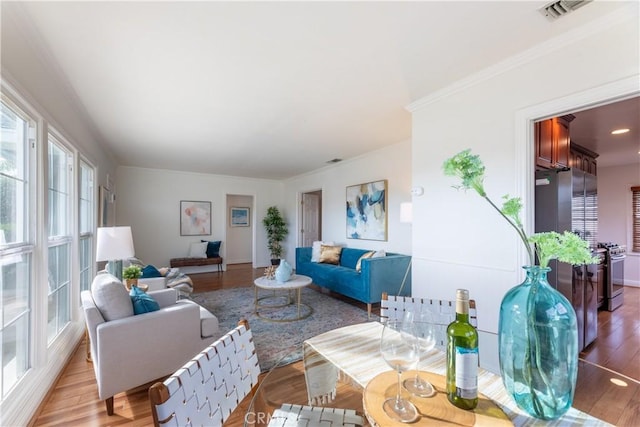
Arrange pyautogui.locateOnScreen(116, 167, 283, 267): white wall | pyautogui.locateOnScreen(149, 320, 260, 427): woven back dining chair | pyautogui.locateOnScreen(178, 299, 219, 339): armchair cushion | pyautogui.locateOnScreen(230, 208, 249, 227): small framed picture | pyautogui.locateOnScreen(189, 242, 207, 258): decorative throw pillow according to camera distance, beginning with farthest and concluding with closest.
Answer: pyautogui.locateOnScreen(230, 208, 249, 227): small framed picture < pyautogui.locateOnScreen(189, 242, 207, 258): decorative throw pillow < pyautogui.locateOnScreen(116, 167, 283, 267): white wall < pyautogui.locateOnScreen(178, 299, 219, 339): armchair cushion < pyautogui.locateOnScreen(149, 320, 260, 427): woven back dining chair

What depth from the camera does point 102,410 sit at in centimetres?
188

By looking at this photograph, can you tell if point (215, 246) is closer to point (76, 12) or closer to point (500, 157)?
point (76, 12)

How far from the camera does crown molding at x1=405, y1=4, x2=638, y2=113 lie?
164cm

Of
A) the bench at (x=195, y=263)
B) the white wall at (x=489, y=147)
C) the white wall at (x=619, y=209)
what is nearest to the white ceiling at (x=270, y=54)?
the white wall at (x=489, y=147)

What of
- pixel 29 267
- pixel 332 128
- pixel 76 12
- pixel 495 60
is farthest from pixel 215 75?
pixel 495 60

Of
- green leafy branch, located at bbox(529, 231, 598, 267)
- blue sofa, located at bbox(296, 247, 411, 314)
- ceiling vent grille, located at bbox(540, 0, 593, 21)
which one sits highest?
ceiling vent grille, located at bbox(540, 0, 593, 21)

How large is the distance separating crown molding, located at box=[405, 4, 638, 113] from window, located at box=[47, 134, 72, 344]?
3496mm

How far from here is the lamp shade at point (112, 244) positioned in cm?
247

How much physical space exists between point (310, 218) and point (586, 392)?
635cm

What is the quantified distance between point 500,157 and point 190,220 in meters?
6.54

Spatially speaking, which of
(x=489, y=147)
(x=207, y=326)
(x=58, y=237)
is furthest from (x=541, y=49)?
(x=58, y=237)

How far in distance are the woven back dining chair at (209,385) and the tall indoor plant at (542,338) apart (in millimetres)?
906

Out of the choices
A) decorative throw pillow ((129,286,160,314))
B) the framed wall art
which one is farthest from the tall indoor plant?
the framed wall art

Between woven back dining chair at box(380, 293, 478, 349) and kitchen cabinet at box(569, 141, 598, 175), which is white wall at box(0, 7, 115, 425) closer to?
woven back dining chair at box(380, 293, 478, 349)
